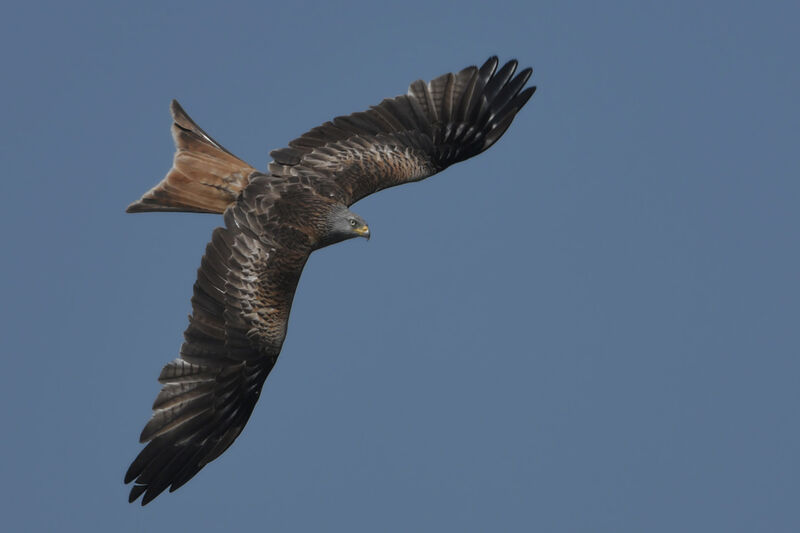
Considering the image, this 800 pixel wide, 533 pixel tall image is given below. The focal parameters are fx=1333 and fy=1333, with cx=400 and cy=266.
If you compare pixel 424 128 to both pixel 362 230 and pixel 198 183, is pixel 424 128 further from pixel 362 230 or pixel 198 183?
pixel 198 183

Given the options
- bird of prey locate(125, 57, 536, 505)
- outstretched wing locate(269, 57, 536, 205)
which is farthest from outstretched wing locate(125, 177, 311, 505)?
outstretched wing locate(269, 57, 536, 205)

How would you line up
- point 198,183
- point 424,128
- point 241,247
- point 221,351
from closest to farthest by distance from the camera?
point 221,351, point 241,247, point 198,183, point 424,128

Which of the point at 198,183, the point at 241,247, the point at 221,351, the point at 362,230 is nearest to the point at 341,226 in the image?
the point at 362,230

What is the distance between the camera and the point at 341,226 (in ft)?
44.5

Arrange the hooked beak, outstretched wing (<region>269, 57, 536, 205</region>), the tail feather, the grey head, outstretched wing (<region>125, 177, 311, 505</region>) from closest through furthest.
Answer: outstretched wing (<region>125, 177, 311, 505</region>)
the grey head
the hooked beak
the tail feather
outstretched wing (<region>269, 57, 536, 205</region>)

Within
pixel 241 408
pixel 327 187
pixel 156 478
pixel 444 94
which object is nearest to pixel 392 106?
pixel 444 94

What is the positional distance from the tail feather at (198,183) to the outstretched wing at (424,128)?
78cm

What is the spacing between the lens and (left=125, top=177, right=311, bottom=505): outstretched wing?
42.7 ft

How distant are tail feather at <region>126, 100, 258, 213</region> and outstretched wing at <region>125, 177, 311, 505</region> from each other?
69 cm

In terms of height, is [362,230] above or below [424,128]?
below

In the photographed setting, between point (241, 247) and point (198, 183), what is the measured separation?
1.09 metres

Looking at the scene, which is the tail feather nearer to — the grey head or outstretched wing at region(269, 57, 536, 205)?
outstretched wing at region(269, 57, 536, 205)

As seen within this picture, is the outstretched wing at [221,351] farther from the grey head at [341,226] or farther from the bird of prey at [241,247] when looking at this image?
the grey head at [341,226]

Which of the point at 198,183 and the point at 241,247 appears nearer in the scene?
the point at 241,247
